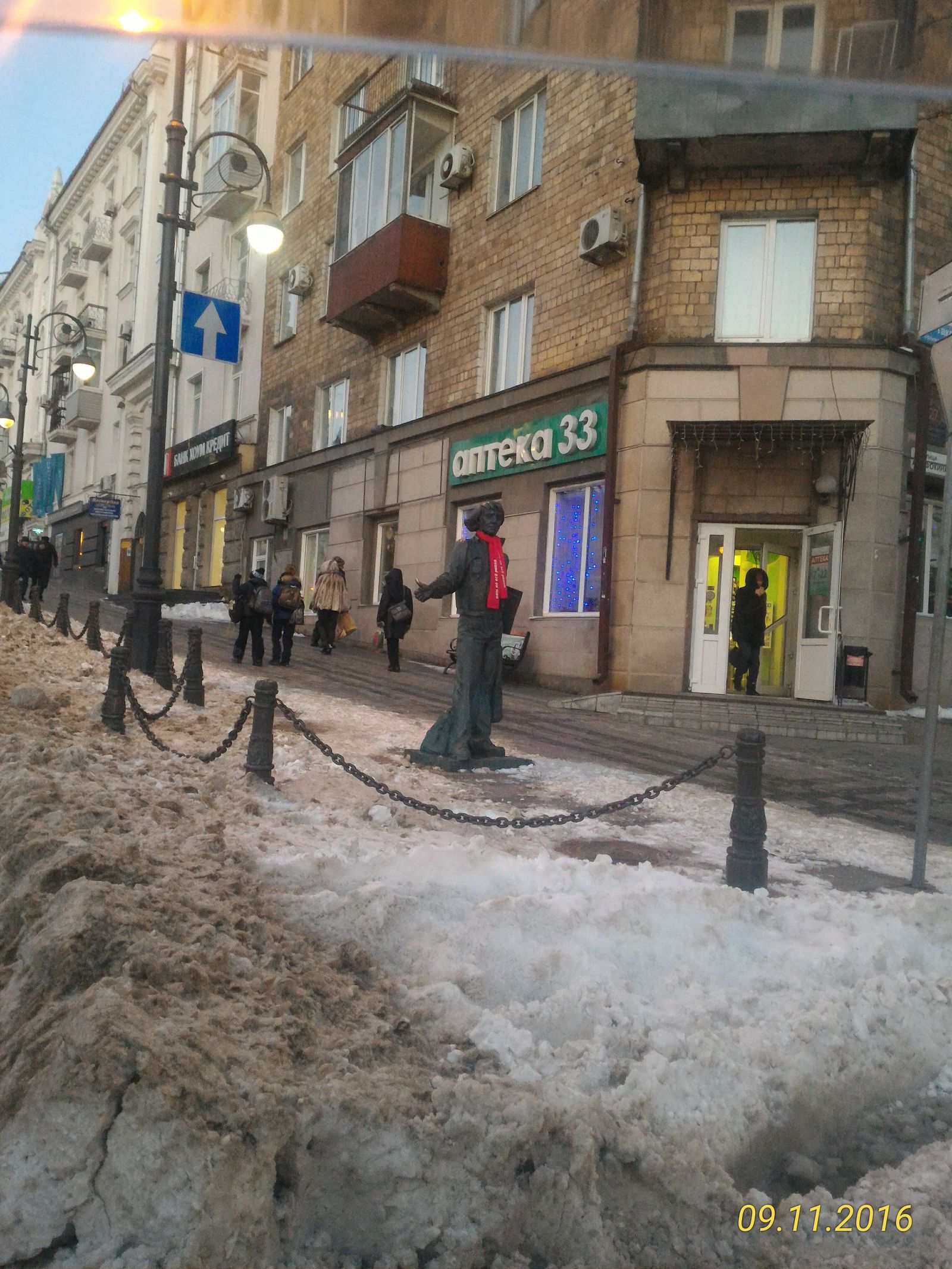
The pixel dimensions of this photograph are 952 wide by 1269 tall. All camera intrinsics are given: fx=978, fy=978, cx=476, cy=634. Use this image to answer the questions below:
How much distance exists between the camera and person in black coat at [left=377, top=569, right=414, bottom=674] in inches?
593

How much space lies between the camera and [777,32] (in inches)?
94.0

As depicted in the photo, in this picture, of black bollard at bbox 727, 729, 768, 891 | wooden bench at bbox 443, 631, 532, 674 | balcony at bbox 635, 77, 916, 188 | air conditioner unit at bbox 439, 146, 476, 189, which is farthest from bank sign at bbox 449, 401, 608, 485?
black bollard at bbox 727, 729, 768, 891

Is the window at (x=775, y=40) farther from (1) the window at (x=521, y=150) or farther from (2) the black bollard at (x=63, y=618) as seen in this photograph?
(1) the window at (x=521, y=150)

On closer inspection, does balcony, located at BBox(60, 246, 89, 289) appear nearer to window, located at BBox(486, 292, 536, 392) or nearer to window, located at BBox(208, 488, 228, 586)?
window, located at BBox(208, 488, 228, 586)

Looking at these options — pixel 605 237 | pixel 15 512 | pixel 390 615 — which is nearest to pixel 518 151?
pixel 605 237

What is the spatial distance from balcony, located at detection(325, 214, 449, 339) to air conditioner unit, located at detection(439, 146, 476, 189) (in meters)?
0.80

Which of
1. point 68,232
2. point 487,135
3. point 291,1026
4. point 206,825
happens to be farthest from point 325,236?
point 68,232

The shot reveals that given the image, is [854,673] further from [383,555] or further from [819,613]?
[383,555]

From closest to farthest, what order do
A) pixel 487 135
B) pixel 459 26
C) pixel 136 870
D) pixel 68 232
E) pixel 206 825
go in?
1. pixel 459 26
2. pixel 136 870
3. pixel 206 825
4. pixel 487 135
5. pixel 68 232

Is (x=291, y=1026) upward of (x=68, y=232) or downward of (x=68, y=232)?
downward

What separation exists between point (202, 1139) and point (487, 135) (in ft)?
59.7

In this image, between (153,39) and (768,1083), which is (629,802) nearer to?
(768,1083)

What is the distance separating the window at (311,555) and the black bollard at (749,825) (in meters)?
18.2

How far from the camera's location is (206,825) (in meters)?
4.95
